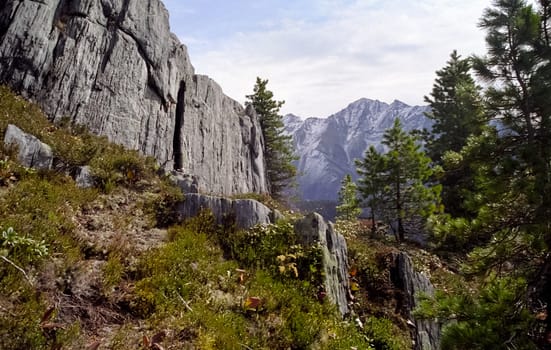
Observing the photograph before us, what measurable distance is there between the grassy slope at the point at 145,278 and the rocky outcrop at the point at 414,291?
38 cm

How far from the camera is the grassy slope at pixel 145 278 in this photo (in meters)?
4.88

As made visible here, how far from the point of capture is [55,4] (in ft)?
46.8

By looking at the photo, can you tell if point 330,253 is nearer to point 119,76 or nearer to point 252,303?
point 252,303

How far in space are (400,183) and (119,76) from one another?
16.0 m

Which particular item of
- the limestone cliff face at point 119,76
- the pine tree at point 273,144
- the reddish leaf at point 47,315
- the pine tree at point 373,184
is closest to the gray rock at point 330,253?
the reddish leaf at point 47,315

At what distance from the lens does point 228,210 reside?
901 cm

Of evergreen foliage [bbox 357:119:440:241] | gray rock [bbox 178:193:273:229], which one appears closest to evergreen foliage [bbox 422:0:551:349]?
gray rock [bbox 178:193:273:229]

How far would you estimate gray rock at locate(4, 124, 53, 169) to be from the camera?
27.9ft

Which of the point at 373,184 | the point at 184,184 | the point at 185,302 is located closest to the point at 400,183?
the point at 373,184

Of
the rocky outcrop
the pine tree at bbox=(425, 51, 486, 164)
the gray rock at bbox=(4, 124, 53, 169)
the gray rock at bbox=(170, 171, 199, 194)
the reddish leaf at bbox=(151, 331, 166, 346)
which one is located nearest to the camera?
the reddish leaf at bbox=(151, 331, 166, 346)

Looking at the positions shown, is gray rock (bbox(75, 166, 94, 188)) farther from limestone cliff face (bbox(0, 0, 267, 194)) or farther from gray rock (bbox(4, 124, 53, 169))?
limestone cliff face (bbox(0, 0, 267, 194))

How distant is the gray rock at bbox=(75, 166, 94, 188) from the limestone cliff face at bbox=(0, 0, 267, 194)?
4826mm

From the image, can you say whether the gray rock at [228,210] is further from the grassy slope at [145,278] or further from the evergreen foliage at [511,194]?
the evergreen foliage at [511,194]

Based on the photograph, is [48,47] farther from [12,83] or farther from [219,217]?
[219,217]
